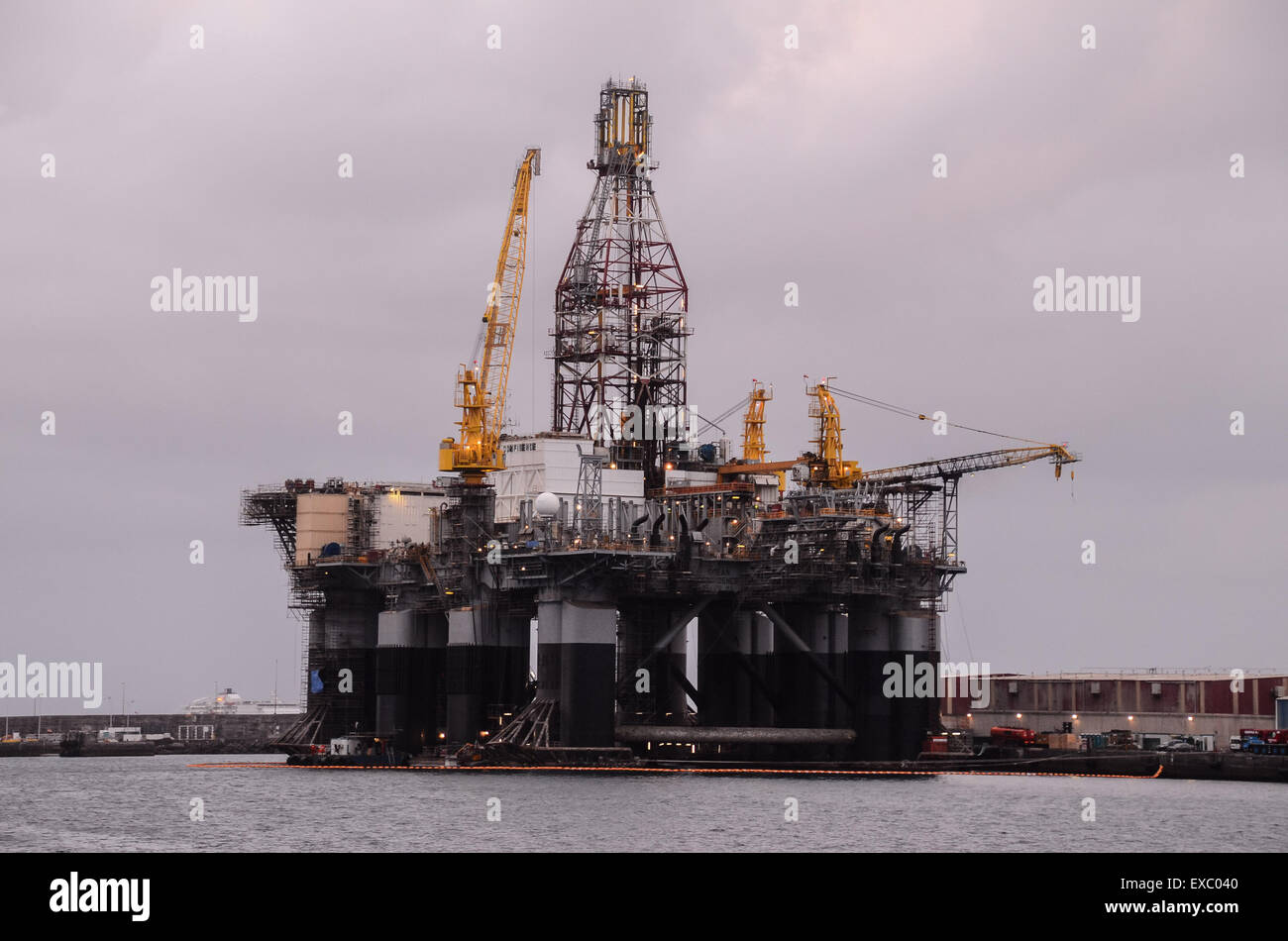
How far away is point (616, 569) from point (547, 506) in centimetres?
498

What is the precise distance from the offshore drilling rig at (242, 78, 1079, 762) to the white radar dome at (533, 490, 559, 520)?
0.52 feet

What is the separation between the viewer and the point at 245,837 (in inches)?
2776

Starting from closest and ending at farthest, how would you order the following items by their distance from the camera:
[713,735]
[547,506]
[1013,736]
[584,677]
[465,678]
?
[584,677] < [547,506] < [713,735] < [465,678] < [1013,736]

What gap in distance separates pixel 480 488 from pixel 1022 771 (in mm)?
34784

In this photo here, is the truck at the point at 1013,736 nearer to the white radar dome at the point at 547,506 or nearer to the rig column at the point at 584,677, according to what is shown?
the rig column at the point at 584,677

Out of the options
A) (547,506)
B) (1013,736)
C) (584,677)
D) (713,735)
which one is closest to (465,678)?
(584,677)

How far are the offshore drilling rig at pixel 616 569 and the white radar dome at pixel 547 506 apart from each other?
0.52ft

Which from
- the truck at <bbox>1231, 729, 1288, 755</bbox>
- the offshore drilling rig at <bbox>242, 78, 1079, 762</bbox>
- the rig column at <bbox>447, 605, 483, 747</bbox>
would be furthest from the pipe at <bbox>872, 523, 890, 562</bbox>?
the truck at <bbox>1231, 729, 1288, 755</bbox>

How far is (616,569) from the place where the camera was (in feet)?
340

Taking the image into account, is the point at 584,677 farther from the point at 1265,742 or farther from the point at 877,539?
the point at 1265,742

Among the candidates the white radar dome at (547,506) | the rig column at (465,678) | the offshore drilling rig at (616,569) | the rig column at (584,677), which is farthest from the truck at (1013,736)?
the white radar dome at (547,506)
